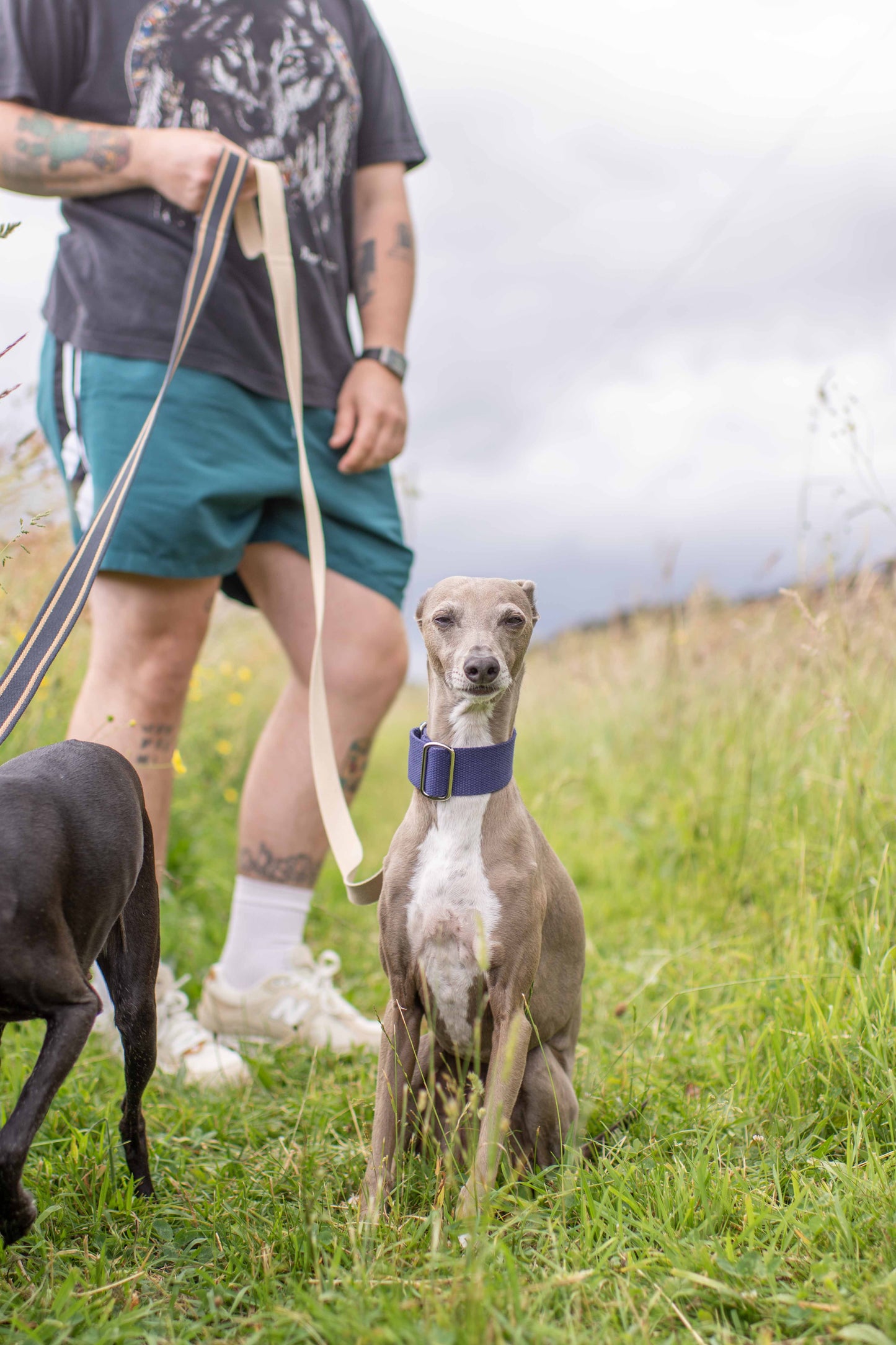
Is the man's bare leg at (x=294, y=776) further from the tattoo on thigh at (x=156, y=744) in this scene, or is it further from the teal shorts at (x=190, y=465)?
the tattoo on thigh at (x=156, y=744)

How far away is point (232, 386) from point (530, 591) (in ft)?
3.53

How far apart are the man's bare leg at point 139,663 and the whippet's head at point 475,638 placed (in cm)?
85

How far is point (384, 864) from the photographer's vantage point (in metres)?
1.92

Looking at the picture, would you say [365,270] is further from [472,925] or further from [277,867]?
[472,925]

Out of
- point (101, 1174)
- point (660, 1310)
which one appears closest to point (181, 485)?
point (101, 1174)

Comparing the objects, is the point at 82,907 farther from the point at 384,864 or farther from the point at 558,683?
the point at 558,683

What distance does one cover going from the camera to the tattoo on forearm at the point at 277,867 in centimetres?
289

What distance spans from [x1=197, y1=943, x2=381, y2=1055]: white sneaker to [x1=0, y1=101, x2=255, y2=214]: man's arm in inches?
79.4

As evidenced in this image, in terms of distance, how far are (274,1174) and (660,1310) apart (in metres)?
0.79

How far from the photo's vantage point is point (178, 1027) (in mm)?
2658

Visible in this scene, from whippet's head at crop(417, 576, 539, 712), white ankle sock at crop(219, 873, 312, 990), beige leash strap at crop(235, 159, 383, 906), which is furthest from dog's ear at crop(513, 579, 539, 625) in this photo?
white ankle sock at crop(219, 873, 312, 990)

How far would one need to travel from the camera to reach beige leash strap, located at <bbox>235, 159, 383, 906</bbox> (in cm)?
221

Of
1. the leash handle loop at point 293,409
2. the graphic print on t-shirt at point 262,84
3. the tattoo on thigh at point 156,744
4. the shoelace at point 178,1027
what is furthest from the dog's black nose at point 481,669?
the graphic print on t-shirt at point 262,84

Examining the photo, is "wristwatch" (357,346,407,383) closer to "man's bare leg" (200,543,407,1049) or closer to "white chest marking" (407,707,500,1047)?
"man's bare leg" (200,543,407,1049)
